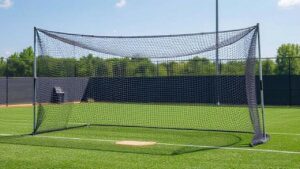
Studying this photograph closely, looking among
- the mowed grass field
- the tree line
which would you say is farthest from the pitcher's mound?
the tree line

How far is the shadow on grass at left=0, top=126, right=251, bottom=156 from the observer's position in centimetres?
881

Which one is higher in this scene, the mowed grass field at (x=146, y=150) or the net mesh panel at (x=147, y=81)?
the net mesh panel at (x=147, y=81)

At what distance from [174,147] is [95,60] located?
11.7 meters

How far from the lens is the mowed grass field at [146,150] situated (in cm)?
727

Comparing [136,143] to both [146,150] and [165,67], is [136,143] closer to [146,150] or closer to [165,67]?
[146,150]

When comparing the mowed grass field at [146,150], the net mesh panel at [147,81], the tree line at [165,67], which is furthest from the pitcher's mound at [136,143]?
Result: the tree line at [165,67]

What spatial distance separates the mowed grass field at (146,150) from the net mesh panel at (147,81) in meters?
0.94

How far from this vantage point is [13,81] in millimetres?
24562

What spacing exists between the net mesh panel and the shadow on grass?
802 mm

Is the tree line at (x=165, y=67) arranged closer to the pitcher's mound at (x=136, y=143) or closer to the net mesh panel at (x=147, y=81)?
the net mesh panel at (x=147, y=81)

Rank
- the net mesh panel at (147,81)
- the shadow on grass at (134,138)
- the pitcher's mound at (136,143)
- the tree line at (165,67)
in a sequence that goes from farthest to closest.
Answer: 1. the tree line at (165,67)
2. the net mesh panel at (147,81)
3. the pitcher's mound at (136,143)
4. the shadow on grass at (134,138)

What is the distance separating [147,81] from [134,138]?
13.8 m

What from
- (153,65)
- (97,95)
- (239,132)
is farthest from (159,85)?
(239,132)

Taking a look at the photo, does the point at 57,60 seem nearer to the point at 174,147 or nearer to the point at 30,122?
the point at 30,122
